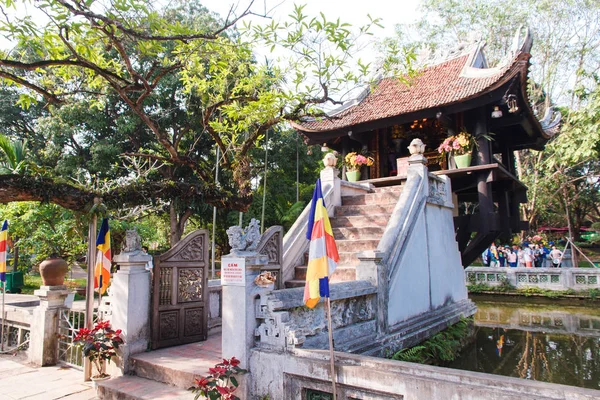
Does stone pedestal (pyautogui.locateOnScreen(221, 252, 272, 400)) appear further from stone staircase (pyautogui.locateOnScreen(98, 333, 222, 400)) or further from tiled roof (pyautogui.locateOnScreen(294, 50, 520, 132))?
tiled roof (pyautogui.locateOnScreen(294, 50, 520, 132))

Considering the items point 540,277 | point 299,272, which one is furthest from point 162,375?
point 540,277

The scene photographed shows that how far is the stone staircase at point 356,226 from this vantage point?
23.4 ft

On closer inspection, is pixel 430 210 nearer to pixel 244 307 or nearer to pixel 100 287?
pixel 244 307

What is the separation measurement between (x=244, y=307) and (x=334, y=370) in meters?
1.19

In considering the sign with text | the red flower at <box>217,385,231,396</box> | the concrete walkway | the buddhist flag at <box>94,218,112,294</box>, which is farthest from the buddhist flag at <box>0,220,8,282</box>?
the red flower at <box>217,385,231,396</box>

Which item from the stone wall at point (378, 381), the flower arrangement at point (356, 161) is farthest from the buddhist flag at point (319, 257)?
the flower arrangement at point (356, 161)

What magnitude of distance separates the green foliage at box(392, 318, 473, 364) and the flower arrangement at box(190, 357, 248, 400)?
8.62 feet

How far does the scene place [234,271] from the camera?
438 centimetres

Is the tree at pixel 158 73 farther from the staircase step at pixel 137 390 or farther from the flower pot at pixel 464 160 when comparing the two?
the flower pot at pixel 464 160

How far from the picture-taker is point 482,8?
22.0 metres

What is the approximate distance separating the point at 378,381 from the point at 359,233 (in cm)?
462

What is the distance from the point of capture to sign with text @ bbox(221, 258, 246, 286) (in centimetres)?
432

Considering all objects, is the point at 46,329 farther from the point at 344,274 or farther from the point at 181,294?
the point at 344,274

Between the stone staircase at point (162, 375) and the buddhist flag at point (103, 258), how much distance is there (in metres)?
1.19
